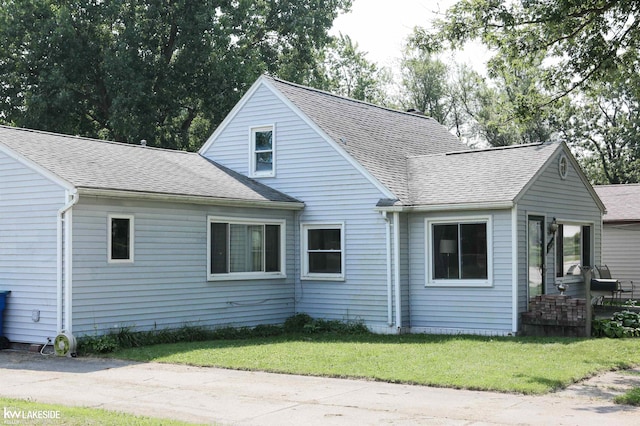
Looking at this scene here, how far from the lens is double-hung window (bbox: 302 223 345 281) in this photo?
1883cm

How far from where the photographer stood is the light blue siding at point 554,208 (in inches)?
669

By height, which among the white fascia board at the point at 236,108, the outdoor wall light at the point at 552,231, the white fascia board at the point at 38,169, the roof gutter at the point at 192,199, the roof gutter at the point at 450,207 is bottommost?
the outdoor wall light at the point at 552,231

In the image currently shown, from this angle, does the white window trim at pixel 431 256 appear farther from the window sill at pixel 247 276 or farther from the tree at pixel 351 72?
the tree at pixel 351 72

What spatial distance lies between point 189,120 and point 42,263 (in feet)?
74.5

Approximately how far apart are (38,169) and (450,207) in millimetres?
8589

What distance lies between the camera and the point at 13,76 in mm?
32688

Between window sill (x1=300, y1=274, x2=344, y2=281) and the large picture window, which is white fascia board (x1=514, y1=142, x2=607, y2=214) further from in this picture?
the large picture window

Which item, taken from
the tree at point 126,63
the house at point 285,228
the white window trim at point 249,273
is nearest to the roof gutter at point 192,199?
the house at point 285,228

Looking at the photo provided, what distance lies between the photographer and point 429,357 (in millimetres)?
13414

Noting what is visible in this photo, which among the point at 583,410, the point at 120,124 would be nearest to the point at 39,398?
the point at 583,410

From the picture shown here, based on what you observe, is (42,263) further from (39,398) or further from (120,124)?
(120,124)

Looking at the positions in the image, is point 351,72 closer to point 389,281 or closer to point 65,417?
point 389,281

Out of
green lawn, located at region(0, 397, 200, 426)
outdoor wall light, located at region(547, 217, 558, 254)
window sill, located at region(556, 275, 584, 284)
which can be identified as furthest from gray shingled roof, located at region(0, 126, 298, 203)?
window sill, located at region(556, 275, 584, 284)

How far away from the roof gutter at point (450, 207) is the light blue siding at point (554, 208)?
612mm
